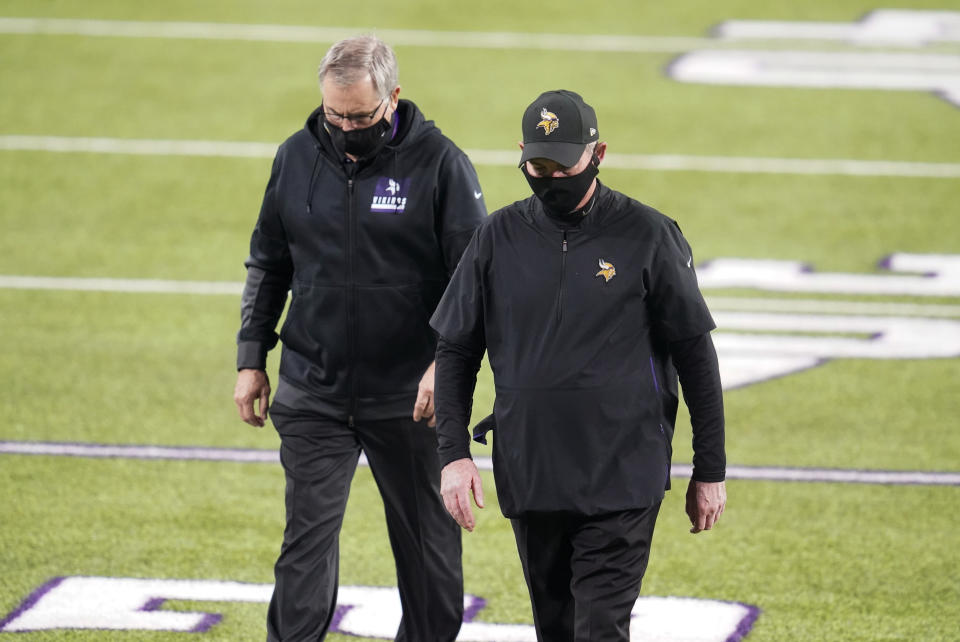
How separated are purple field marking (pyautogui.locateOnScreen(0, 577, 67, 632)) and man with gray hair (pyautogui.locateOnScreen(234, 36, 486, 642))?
121 centimetres

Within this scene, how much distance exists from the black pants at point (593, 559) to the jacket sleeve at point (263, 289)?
116 centimetres

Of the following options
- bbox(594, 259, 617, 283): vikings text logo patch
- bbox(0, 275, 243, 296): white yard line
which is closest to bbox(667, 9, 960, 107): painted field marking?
bbox(0, 275, 243, 296): white yard line

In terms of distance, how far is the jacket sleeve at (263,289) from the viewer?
4570 millimetres

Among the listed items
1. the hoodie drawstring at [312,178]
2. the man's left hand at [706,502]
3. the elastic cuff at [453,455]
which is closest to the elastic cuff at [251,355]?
the hoodie drawstring at [312,178]

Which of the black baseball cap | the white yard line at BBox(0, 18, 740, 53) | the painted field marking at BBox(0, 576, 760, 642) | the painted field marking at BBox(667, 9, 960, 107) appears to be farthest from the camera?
the white yard line at BBox(0, 18, 740, 53)

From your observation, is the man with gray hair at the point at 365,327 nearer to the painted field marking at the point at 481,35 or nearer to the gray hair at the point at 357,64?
the gray hair at the point at 357,64

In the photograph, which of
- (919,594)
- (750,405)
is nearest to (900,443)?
(750,405)

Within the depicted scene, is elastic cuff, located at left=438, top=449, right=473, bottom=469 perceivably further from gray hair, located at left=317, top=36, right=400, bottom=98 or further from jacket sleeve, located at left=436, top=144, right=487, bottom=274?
gray hair, located at left=317, top=36, right=400, bottom=98

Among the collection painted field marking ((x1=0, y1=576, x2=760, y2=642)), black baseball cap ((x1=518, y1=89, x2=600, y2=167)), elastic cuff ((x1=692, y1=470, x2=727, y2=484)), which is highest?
black baseball cap ((x1=518, y1=89, x2=600, y2=167))

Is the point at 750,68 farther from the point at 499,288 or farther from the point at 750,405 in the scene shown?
the point at 499,288

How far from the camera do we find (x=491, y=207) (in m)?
10.5

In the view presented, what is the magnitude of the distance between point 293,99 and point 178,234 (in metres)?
3.18

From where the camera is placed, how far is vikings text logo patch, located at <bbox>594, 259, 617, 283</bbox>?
3754mm

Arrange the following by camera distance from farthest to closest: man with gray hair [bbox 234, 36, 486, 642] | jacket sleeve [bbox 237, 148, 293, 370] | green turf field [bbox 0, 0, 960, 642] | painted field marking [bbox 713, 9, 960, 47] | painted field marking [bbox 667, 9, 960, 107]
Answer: painted field marking [bbox 713, 9, 960, 47]
painted field marking [bbox 667, 9, 960, 107]
green turf field [bbox 0, 0, 960, 642]
jacket sleeve [bbox 237, 148, 293, 370]
man with gray hair [bbox 234, 36, 486, 642]
